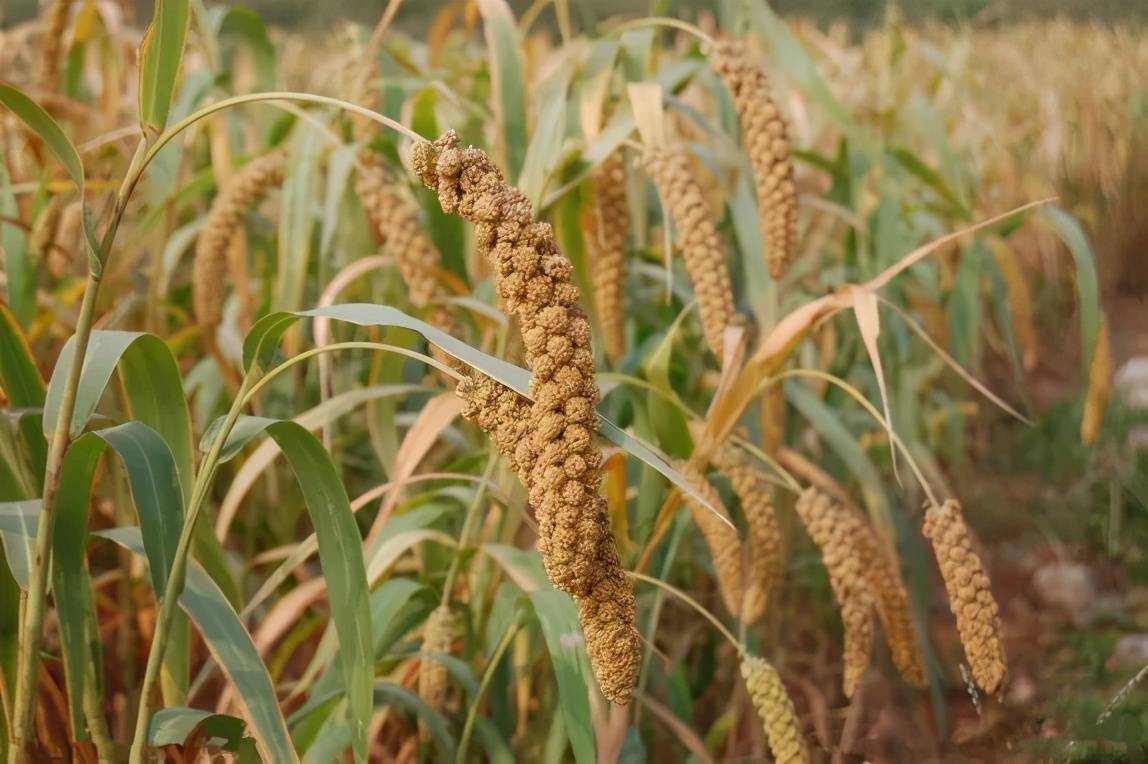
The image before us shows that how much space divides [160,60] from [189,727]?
1.46 feet

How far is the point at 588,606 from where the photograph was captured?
0.61 meters

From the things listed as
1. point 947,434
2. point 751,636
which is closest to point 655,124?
point 751,636

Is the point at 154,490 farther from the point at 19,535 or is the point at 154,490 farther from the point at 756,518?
the point at 756,518

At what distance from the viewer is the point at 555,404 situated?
23.0 inches

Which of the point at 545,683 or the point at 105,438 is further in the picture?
the point at 545,683

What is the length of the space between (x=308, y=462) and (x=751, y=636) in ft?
2.48

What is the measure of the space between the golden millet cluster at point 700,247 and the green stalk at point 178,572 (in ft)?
1.40

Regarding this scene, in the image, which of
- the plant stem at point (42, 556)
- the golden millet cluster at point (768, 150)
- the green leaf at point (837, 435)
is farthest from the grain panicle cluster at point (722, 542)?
the plant stem at point (42, 556)

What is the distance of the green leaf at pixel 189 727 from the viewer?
2.74 feet

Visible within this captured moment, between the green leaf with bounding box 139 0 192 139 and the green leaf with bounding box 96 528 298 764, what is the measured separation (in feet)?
1.06

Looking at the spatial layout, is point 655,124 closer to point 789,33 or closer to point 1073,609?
point 789,33

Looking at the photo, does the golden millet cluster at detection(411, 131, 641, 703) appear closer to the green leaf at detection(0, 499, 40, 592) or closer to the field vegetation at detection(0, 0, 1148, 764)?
the field vegetation at detection(0, 0, 1148, 764)

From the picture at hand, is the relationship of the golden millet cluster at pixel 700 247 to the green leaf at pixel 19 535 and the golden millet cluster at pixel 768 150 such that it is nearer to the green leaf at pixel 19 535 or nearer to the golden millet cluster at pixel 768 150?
the golden millet cluster at pixel 768 150

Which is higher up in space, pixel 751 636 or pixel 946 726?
pixel 751 636
